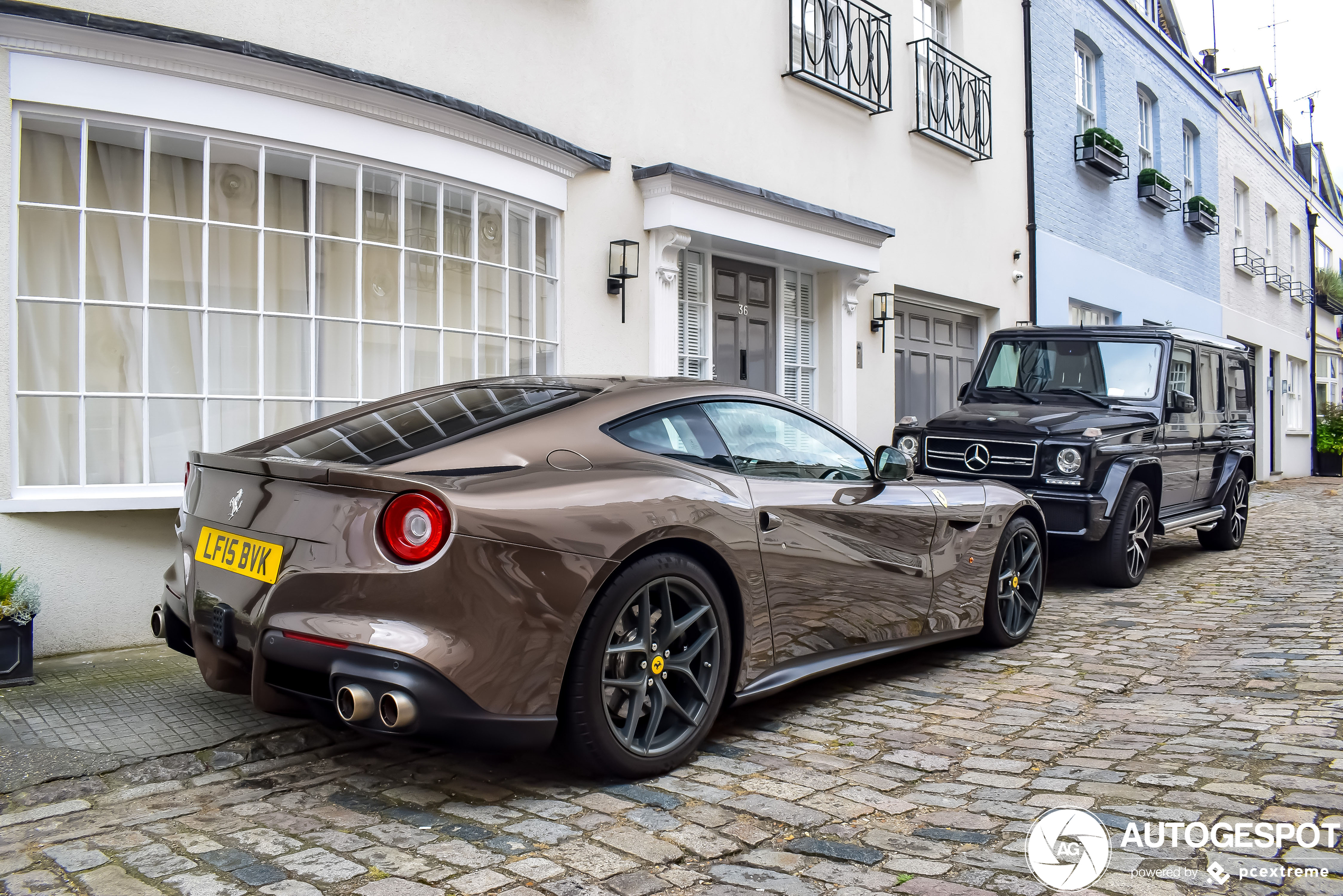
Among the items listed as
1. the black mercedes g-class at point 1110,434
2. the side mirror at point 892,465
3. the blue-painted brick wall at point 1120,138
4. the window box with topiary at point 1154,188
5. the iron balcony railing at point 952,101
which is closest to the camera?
the side mirror at point 892,465

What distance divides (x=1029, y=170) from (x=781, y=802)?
11.8m

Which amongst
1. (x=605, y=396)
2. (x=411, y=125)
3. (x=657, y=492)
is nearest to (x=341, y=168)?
(x=411, y=125)

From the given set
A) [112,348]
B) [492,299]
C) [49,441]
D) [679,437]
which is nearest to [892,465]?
[679,437]

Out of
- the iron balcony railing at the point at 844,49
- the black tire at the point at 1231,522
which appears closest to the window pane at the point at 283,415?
the iron balcony railing at the point at 844,49

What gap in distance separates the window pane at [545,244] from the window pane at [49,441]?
3.02m

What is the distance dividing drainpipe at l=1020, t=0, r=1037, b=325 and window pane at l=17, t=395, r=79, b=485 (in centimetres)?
1132

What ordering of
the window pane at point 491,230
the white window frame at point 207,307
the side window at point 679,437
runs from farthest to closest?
the window pane at point 491,230 < the white window frame at point 207,307 < the side window at point 679,437

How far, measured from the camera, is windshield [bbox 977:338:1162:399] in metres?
8.08

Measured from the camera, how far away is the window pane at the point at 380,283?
5852 mm

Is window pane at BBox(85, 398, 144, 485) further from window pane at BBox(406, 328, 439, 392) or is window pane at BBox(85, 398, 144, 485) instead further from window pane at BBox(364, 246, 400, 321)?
window pane at BBox(406, 328, 439, 392)

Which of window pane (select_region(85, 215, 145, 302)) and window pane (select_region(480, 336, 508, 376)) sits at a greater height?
window pane (select_region(85, 215, 145, 302))

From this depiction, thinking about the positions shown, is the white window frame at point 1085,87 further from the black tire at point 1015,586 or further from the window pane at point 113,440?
the window pane at point 113,440

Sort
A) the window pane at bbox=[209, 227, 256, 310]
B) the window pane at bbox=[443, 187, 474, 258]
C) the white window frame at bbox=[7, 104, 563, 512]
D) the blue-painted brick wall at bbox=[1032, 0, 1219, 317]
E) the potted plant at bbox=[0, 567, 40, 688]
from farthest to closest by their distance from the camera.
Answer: the blue-painted brick wall at bbox=[1032, 0, 1219, 317], the window pane at bbox=[443, 187, 474, 258], the window pane at bbox=[209, 227, 256, 310], the white window frame at bbox=[7, 104, 563, 512], the potted plant at bbox=[0, 567, 40, 688]

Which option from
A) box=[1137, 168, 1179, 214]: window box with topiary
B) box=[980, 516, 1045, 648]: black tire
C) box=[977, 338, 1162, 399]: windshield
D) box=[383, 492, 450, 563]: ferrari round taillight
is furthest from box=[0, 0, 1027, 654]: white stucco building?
box=[1137, 168, 1179, 214]: window box with topiary
